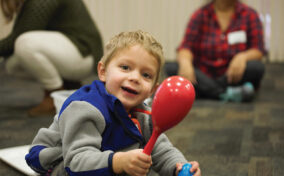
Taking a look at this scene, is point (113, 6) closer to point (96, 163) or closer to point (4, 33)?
point (4, 33)

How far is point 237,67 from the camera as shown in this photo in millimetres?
2191

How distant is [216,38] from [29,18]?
1.08 meters

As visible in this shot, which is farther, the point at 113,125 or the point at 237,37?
the point at 237,37

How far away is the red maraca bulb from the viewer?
699 millimetres

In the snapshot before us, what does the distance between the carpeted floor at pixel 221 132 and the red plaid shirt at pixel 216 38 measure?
26 cm

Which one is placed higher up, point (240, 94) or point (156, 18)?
point (240, 94)

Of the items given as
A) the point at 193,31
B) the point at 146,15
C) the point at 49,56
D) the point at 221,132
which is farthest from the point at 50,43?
the point at 146,15

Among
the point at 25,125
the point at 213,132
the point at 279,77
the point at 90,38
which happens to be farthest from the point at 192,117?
the point at 279,77

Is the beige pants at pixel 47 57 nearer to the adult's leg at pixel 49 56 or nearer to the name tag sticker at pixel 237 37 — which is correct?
the adult's leg at pixel 49 56

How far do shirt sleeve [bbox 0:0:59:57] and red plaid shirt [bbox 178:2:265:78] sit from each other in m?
0.91

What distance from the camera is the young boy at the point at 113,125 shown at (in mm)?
750

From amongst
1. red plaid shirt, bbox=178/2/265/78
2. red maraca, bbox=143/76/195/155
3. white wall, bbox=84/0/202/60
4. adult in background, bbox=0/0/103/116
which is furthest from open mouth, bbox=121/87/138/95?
white wall, bbox=84/0/202/60

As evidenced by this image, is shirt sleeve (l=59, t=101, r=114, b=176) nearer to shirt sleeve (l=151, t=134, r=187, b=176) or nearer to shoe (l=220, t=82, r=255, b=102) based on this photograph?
shirt sleeve (l=151, t=134, r=187, b=176)

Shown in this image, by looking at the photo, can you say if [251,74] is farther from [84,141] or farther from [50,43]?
[84,141]
